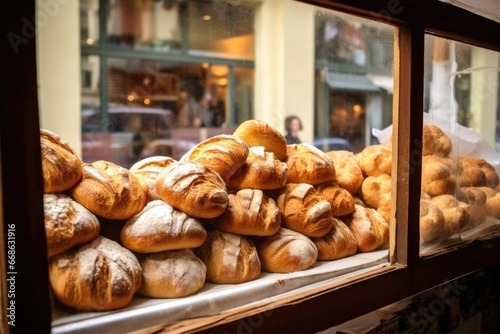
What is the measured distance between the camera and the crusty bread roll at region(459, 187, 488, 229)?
6.76 ft

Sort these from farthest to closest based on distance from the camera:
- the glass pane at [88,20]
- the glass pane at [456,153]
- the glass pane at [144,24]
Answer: the glass pane at [144,24]
the glass pane at [88,20]
the glass pane at [456,153]

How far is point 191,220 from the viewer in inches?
50.6

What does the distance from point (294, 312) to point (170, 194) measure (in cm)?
50

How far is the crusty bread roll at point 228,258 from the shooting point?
1.34 metres

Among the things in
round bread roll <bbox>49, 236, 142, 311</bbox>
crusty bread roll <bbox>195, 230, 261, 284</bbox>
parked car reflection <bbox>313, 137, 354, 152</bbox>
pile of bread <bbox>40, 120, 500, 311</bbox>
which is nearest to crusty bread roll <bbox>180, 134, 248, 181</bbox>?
pile of bread <bbox>40, 120, 500, 311</bbox>

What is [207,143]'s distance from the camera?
1.58m

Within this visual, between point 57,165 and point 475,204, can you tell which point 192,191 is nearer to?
point 57,165

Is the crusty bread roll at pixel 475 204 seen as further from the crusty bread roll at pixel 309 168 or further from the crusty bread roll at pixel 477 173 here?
the crusty bread roll at pixel 309 168

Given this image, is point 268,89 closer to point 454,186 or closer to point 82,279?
point 454,186

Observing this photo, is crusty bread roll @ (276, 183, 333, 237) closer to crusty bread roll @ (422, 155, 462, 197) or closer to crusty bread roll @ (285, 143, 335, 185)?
crusty bread roll @ (285, 143, 335, 185)

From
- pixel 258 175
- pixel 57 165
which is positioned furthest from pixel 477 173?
pixel 57 165

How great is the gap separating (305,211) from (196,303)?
0.55m

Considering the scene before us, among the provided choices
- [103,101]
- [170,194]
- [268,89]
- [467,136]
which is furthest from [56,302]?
[268,89]

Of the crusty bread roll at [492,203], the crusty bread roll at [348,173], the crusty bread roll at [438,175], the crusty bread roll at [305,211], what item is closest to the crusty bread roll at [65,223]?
the crusty bread roll at [305,211]
